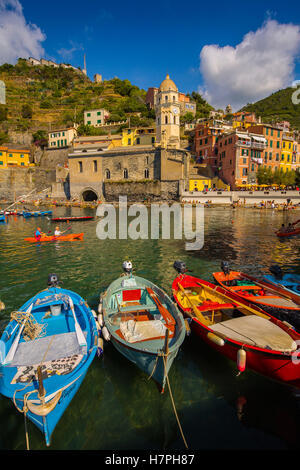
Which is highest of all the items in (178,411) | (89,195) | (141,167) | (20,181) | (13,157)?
(13,157)

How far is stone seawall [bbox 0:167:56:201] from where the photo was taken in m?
58.5

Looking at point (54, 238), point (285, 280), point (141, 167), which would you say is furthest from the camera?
point (141, 167)

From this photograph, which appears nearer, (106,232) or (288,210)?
(106,232)

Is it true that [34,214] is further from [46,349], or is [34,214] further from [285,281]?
[285,281]

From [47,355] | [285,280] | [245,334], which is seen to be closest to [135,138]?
[285,280]

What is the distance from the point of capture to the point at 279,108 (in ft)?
383

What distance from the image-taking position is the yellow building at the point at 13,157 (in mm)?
61250

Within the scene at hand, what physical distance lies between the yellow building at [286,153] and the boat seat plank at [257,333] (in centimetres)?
6128

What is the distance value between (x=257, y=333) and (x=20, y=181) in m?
66.1

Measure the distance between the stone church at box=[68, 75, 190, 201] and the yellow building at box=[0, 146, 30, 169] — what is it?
53.2ft

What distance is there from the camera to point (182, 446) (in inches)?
182
